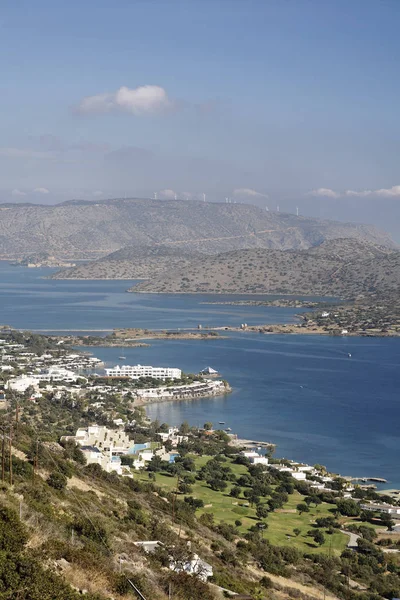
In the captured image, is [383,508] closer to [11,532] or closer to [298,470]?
[298,470]

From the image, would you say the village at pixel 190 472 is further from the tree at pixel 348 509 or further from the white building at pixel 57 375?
the white building at pixel 57 375

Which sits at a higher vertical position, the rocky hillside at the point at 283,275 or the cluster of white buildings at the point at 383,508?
the rocky hillside at the point at 283,275

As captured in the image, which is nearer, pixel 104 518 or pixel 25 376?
pixel 104 518

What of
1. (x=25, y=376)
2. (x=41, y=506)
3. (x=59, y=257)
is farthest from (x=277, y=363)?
(x=59, y=257)

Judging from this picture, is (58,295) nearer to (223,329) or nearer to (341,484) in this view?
(223,329)

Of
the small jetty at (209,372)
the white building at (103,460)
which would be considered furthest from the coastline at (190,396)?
the white building at (103,460)

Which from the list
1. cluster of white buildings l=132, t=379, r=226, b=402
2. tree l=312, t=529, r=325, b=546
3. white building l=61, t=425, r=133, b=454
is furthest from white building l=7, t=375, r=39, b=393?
tree l=312, t=529, r=325, b=546
